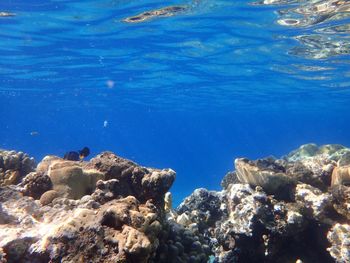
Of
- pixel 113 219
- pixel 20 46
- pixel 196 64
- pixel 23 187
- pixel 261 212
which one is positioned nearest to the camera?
pixel 113 219

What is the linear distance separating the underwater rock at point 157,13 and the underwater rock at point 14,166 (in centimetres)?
1122

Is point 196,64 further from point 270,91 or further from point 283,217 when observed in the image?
point 283,217

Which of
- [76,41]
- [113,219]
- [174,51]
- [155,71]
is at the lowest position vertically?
[155,71]

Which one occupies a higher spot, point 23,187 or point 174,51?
point 23,187

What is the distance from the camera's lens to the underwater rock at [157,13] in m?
17.2

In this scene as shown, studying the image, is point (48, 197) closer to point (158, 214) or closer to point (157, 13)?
point (158, 214)

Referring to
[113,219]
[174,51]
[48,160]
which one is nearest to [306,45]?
[174,51]

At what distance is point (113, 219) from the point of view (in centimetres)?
416

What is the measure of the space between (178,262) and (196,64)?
81.2ft

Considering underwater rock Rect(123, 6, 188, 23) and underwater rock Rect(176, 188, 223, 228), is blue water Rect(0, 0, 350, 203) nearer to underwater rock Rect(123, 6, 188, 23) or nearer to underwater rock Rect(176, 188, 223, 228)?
underwater rock Rect(123, 6, 188, 23)

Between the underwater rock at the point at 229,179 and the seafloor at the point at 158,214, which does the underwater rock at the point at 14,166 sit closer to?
the seafloor at the point at 158,214

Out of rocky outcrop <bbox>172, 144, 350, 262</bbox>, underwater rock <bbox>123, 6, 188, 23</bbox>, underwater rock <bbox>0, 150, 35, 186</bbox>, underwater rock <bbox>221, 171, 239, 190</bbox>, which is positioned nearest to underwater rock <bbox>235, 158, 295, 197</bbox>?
rocky outcrop <bbox>172, 144, 350, 262</bbox>

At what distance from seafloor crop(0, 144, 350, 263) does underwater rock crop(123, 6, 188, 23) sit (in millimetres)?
10640

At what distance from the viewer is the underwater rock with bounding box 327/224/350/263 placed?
6.64 m
